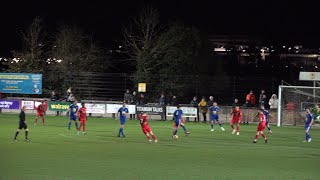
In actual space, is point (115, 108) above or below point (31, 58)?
below

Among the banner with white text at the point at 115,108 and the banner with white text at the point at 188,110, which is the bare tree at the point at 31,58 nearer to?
the banner with white text at the point at 115,108

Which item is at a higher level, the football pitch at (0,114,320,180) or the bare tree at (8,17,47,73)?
the bare tree at (8,17,47,73)

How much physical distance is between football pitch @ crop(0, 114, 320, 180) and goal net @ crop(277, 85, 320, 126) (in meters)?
8.58

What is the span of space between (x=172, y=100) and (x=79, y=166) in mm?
30079

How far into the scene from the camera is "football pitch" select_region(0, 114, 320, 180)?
60.4 feet

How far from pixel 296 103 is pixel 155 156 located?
2486 cm

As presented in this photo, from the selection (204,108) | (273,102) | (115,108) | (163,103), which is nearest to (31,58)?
(115,108)

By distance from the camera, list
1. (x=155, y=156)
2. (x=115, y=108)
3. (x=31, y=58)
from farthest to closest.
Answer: (x=31, y=58), (x=115, y=108), (x=155, y=156)

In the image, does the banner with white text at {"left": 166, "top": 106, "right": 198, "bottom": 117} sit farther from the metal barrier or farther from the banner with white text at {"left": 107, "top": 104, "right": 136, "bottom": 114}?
the banner with white text at {"left": 107, "top": 104, "right": 136, "bottom": 114}

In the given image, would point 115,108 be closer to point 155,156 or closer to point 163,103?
point 163,103

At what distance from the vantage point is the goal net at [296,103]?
148ft

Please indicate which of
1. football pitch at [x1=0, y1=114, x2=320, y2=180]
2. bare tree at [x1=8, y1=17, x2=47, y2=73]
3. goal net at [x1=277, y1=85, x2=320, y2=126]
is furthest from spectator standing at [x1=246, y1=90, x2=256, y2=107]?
bare tree at [x1=8, y1=17, x2=47, y2=73]

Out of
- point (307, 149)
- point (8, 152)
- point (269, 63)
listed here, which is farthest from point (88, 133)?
point (269, 63)

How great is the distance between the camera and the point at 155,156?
2345 centimetres
